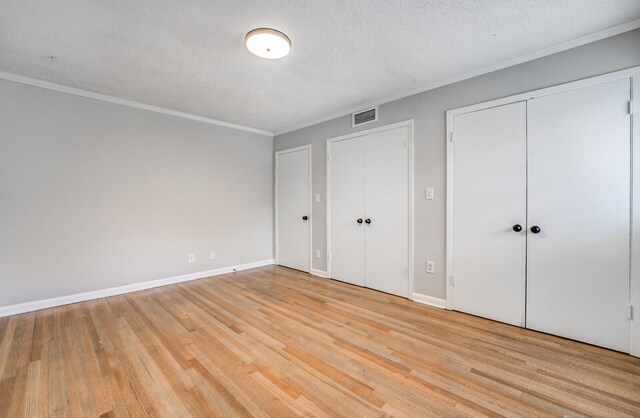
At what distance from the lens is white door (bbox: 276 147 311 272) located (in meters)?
4.46

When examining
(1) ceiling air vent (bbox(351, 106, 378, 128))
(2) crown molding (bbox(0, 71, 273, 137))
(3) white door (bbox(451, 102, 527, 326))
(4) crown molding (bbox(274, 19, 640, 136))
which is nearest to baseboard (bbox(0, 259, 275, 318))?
(2) crown molding (bbox(0, 71, 273, 137))

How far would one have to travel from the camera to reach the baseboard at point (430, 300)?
2.91m

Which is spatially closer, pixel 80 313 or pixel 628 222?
pixel 628 222

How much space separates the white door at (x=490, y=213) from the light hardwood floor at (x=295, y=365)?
24cm

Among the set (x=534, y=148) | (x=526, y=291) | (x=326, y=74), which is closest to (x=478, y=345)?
(x=526, y=291)

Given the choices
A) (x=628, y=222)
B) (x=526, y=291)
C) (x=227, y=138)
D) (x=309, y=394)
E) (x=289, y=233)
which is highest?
(x=227, y=138)

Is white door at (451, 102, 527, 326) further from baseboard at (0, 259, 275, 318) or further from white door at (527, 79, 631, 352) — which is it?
baseboard at (0, 259, 275, 318)

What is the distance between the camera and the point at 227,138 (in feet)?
14.5

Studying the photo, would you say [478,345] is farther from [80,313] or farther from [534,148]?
[80,313]

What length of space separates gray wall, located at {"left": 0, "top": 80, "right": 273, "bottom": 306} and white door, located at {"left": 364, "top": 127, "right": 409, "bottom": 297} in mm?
2230

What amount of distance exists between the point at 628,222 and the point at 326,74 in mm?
2783

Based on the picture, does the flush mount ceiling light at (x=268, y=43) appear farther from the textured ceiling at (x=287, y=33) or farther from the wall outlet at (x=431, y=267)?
the wall outlet at (x=431, y=267)

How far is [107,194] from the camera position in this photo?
333 centimetres

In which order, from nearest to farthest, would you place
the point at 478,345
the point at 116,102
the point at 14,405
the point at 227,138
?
the point at 14,405 < the point at 478,345 < the point at 116,102 < the point at 227,138
